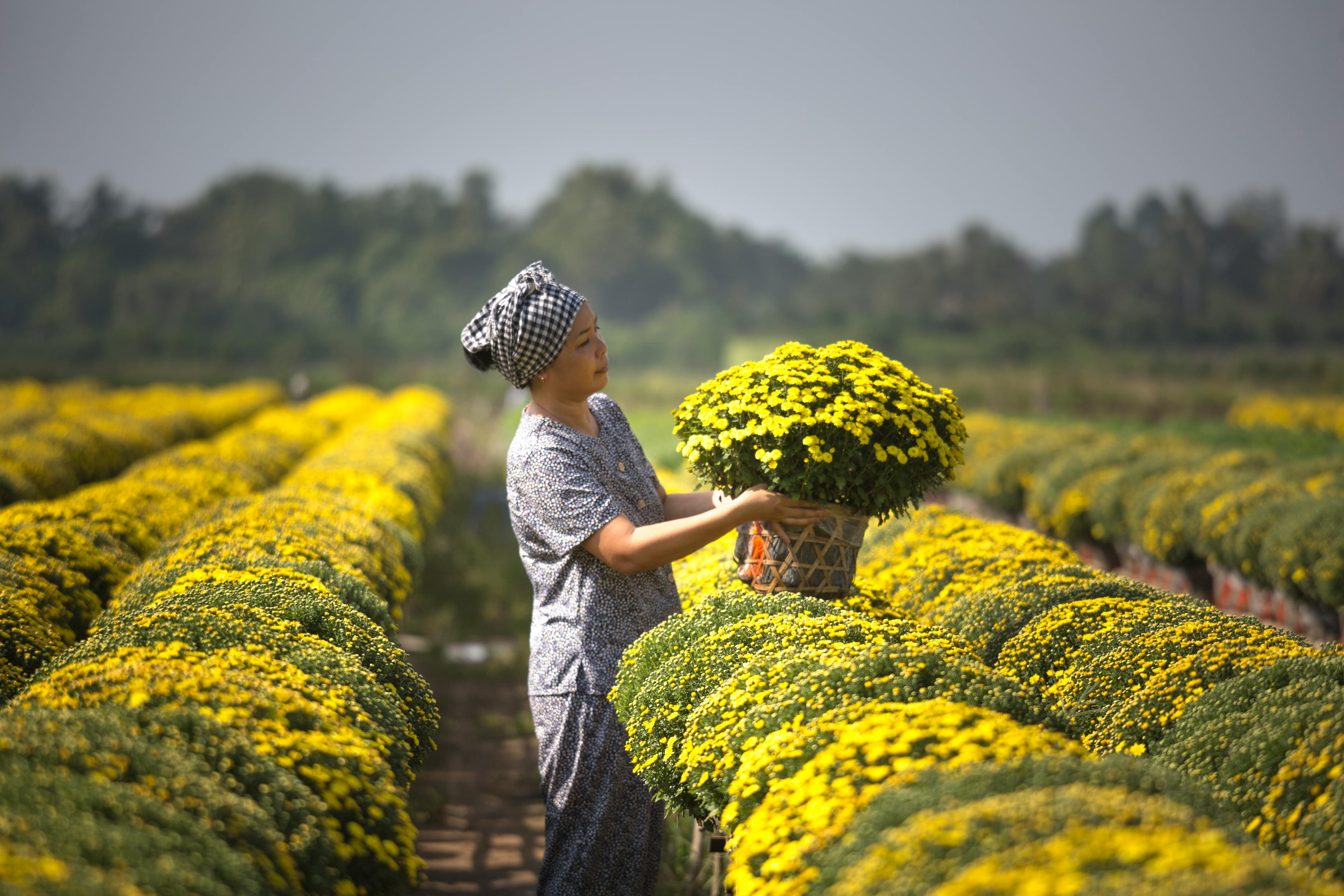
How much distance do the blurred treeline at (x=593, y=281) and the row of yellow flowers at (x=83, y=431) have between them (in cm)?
2321

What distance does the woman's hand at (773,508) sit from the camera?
2.91 m

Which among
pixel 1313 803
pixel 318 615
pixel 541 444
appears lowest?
pixel 1313 803

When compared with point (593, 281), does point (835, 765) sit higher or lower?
lower

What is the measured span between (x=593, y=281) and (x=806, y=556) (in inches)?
3031

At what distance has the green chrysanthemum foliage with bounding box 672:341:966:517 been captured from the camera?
2957 mm

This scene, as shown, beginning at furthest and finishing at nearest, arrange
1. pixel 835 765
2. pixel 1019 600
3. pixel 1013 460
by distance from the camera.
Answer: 1. pixel 1013 460
2. pixel 1019 600
3. pixel 835 765

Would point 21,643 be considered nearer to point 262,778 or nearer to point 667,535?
point 262,778

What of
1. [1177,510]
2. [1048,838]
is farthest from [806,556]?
[1177,510]

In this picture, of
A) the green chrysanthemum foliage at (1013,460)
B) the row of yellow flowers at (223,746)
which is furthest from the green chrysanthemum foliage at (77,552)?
the green chrysanthemum foliage at (1013,460)

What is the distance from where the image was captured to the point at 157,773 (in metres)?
1.84

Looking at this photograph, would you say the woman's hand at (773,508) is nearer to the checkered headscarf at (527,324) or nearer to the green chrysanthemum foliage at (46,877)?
the checkered headscarf at (527,324)

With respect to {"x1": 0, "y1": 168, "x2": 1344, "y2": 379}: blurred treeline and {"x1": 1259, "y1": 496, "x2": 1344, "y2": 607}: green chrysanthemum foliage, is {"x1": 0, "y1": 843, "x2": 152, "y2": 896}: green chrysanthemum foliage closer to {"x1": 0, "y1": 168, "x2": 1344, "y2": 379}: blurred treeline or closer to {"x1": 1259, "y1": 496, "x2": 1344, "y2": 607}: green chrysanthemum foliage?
{"x1": 1259, "y1": 496, "x2": 1344, "y2": 607}: green chrysanthemum foliage

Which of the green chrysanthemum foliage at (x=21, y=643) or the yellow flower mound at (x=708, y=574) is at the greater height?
the green chrysanthemum foliage at (x=21, y=643)

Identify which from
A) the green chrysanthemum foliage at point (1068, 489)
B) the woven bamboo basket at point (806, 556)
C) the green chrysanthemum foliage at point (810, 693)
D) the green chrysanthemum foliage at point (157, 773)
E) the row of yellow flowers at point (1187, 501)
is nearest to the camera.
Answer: the green chrysanthemum foliage at point (157, 773)
